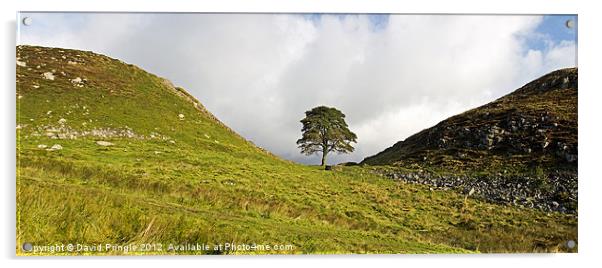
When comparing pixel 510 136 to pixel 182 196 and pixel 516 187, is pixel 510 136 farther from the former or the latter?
pixel 182 196

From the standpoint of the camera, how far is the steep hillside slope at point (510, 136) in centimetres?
1042

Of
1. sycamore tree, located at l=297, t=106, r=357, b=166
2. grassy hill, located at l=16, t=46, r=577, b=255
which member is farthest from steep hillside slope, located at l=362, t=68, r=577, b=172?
grassy hill, located at l=16, t=46, r=577, b=255

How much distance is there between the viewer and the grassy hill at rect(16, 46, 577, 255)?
7.85 metres

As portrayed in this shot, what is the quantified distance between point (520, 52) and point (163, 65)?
8.36m

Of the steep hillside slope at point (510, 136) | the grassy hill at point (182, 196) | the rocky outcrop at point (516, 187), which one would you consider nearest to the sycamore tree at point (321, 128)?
the grassy hill at point (182, 196)

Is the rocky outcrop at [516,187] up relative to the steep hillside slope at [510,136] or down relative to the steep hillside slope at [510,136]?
down

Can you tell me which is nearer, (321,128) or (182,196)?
(321,128)
